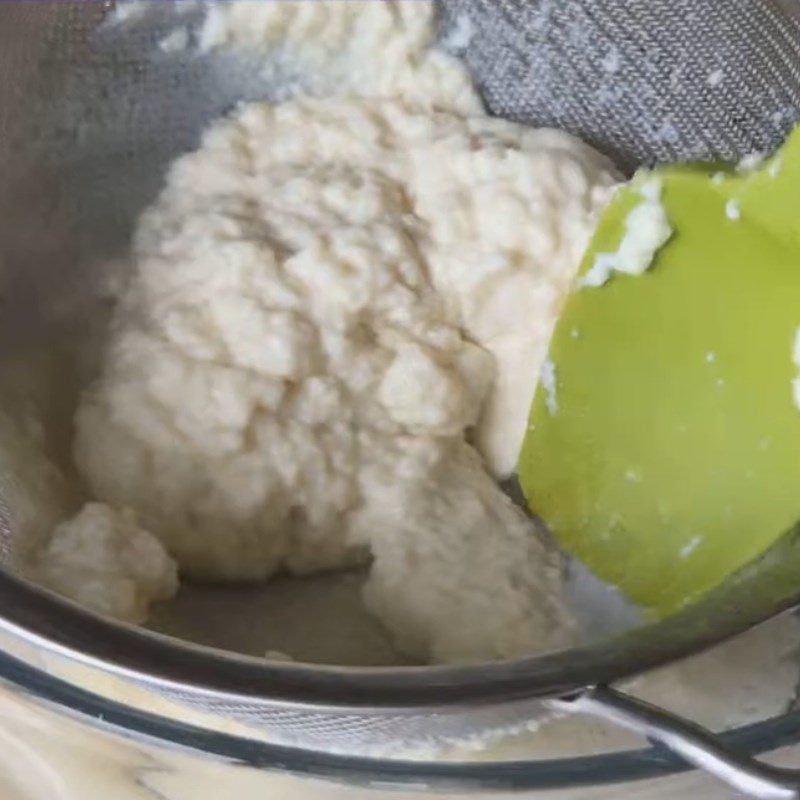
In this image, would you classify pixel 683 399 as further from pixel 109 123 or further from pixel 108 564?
pixel 109 123

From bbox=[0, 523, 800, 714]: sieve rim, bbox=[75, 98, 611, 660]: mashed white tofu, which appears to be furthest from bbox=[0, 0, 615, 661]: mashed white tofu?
bbox=[0, 523, 800, 714]: sieve rim

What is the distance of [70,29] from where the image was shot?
1124 mm

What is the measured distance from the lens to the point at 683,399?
97cm

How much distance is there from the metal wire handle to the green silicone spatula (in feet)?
0.88

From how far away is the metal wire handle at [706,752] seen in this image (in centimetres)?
59

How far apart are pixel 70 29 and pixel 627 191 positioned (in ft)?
1.75

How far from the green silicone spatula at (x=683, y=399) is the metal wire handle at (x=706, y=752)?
0.88 feet

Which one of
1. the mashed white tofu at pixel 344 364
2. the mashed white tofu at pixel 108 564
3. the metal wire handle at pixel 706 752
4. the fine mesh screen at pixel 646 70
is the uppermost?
the fine mesh screen at pixel 646 70

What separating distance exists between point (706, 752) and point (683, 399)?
421 millimetres

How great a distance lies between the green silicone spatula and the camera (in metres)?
0.92

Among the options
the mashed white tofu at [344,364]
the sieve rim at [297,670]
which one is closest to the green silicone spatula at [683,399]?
the mashed white tofu at [344,364]

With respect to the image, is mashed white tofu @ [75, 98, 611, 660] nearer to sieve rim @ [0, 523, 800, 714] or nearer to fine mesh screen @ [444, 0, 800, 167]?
fine mesh screen @ [444, 0, 800, 167]

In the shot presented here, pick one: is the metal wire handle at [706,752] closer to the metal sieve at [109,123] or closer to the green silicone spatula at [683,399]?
the metal sieve at [109,123]

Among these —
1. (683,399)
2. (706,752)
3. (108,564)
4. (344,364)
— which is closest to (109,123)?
(344,364)
